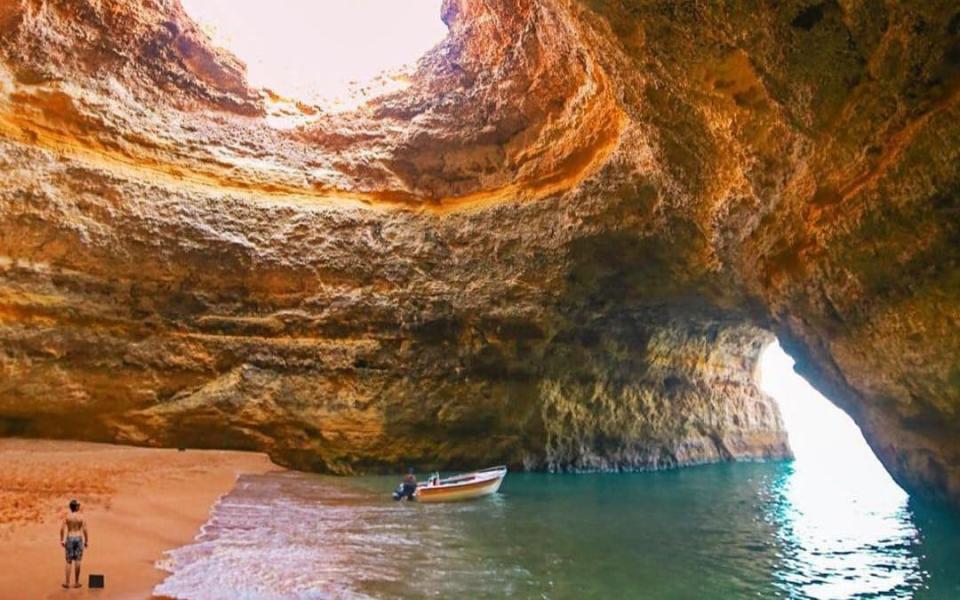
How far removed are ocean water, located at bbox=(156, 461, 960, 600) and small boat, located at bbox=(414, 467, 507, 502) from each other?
1.08 feet

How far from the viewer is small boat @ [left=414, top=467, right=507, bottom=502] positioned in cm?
1526

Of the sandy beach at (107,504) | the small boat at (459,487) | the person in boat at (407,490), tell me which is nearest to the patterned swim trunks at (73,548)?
the sandy beach at (107,504)

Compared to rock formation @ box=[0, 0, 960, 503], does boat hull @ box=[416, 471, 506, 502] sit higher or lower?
lower

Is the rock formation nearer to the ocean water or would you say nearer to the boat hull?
the ocean water

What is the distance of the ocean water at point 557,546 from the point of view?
8648mm

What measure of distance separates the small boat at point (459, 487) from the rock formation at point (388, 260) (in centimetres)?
386

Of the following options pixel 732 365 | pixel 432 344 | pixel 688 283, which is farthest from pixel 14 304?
pixel 732 365

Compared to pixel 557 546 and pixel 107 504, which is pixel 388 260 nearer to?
pixel 107 504

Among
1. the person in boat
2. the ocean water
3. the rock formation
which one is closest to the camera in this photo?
the ocean water

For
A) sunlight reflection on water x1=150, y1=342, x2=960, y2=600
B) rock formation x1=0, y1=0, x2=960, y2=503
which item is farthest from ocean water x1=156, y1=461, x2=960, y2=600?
rock formation x1=0, y1=0, x2=960, y2=503

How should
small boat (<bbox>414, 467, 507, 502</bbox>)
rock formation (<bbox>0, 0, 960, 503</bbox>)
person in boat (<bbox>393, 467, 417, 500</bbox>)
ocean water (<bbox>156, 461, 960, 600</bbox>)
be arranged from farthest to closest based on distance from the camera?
small boat (<bbox>414, 467, 507, 502</bbox>) < person in boat (<bbox>393, 467, 417, 500</bbox>) < rock formation (<bbox>0, 0, 960, 503</bbox>) < ocean water (<bbox>156, 461, 960, 600</bbox>)

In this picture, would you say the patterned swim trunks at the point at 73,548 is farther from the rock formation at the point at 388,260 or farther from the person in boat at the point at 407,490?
the rock formation at the point at 388,260

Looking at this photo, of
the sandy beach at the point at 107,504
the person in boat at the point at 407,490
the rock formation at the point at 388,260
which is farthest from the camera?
the person in boat at the point at 407,490

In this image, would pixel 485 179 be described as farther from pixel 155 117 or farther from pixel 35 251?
pixel 35 251
